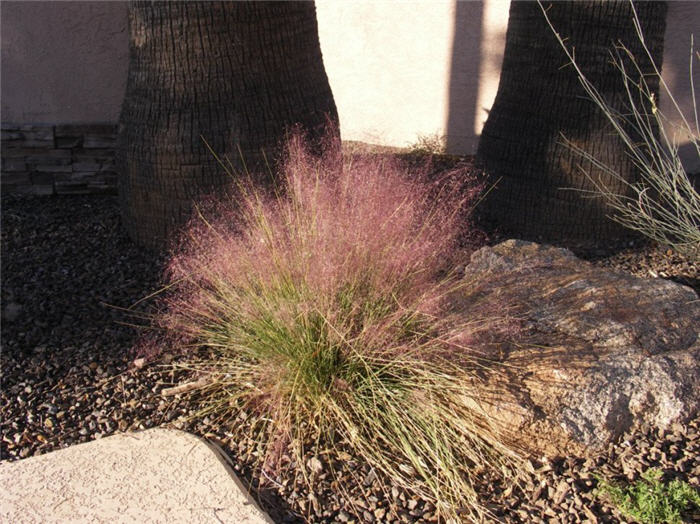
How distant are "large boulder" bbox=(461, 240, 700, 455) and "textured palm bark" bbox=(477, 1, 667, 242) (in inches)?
34.7

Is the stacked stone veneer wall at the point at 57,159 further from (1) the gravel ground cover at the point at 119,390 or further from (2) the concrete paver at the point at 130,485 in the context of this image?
(2) the concrete paver at the point at 130,485

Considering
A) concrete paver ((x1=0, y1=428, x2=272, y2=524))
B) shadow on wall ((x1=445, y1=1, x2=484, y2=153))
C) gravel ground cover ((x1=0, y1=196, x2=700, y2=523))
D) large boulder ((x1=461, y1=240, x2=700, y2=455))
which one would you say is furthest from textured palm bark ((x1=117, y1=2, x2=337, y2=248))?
shadow on wall ((x1=445, y1=1, x2=484, y2=153))

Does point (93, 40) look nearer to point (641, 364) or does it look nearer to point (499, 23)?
point (499, 23)

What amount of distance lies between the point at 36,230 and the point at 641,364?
141 inches

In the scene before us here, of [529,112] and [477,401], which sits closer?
[477,401]

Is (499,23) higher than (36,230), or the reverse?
(499,23)

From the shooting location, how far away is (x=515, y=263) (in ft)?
12.5

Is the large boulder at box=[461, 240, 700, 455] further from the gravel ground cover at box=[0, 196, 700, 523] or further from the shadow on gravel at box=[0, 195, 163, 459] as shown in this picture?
the shadow on gravel at box=[0, 195, 163, 459]

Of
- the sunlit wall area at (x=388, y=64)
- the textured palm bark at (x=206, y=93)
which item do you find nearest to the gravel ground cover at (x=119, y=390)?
the textured palm bark at (x=206, y=93)

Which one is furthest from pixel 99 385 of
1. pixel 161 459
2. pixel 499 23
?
pixel 499 23

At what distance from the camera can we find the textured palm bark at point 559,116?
4398 millimetres

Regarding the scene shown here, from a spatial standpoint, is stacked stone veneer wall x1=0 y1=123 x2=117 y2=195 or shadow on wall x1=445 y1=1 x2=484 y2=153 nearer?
stacked stone veneer wall x1=0 y1=123 x2=117 y2=195

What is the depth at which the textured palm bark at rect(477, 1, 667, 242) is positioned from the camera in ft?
14.4

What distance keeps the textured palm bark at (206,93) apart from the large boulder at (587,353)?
55.0 inches
